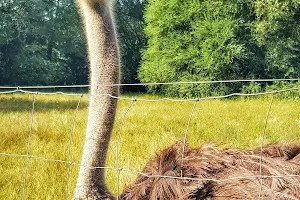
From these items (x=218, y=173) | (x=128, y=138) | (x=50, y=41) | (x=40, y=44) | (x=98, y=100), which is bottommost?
(x=128, y=138)

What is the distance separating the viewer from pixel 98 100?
2.38 metres

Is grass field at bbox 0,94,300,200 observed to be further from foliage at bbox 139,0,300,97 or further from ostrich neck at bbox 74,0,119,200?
foliage at bbox 139,0,300,97

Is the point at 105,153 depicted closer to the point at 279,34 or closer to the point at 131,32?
the point at 279,34

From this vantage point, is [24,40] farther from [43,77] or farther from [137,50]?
[137,50]

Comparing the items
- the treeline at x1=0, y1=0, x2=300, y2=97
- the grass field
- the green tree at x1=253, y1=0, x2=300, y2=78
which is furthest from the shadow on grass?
the green tree at x1=253, y1=0, x2=300, y2=78

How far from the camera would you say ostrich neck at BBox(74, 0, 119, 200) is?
2381mm

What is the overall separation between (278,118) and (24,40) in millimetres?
21788

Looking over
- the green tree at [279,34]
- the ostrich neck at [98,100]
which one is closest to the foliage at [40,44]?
the green tree at [279,34]

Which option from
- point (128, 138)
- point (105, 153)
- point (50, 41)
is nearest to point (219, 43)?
point (128, 138)

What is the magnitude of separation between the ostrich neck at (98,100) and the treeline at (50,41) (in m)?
21.5

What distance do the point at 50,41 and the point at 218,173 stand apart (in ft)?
92.0

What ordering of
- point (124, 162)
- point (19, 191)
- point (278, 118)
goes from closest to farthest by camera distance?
1. point (19, 191)
2. point (124, 162)
3. point (278, 118)

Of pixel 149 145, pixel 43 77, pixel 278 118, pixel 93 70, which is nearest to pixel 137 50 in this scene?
pixel 43 77

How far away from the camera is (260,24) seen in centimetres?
1769
